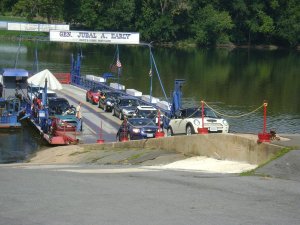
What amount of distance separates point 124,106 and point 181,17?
295 feet

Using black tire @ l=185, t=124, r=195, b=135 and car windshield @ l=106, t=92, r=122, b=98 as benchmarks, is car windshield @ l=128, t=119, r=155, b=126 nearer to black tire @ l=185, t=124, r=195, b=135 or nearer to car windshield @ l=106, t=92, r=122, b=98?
black tire @ l=185, t=124, r=195, b=135

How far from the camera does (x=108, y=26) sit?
123m

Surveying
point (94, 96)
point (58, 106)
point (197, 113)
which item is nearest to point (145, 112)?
point (58, 106)

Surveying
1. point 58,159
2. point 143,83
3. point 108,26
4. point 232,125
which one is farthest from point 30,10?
point 58,159

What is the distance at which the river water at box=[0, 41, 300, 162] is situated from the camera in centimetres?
4294

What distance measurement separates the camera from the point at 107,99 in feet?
138

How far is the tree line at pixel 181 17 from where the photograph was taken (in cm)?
12338

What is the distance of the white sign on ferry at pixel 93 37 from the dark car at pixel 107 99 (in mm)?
3817

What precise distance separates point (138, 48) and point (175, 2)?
11.6 metres

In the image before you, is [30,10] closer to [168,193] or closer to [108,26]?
[108,26]

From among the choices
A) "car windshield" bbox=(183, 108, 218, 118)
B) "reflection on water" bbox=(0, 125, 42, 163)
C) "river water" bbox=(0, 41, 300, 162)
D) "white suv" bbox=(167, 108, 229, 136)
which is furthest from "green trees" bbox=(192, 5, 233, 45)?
"white suv" bbox=(167, 108, 229, 136)

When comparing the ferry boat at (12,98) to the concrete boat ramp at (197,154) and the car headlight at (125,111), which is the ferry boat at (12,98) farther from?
the concrete boat ramp at (197,154)

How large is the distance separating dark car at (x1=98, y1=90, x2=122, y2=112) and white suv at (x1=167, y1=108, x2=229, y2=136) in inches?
490

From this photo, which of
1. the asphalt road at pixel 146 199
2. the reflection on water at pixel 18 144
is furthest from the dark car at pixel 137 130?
the asphalt road at pixel 146 199
